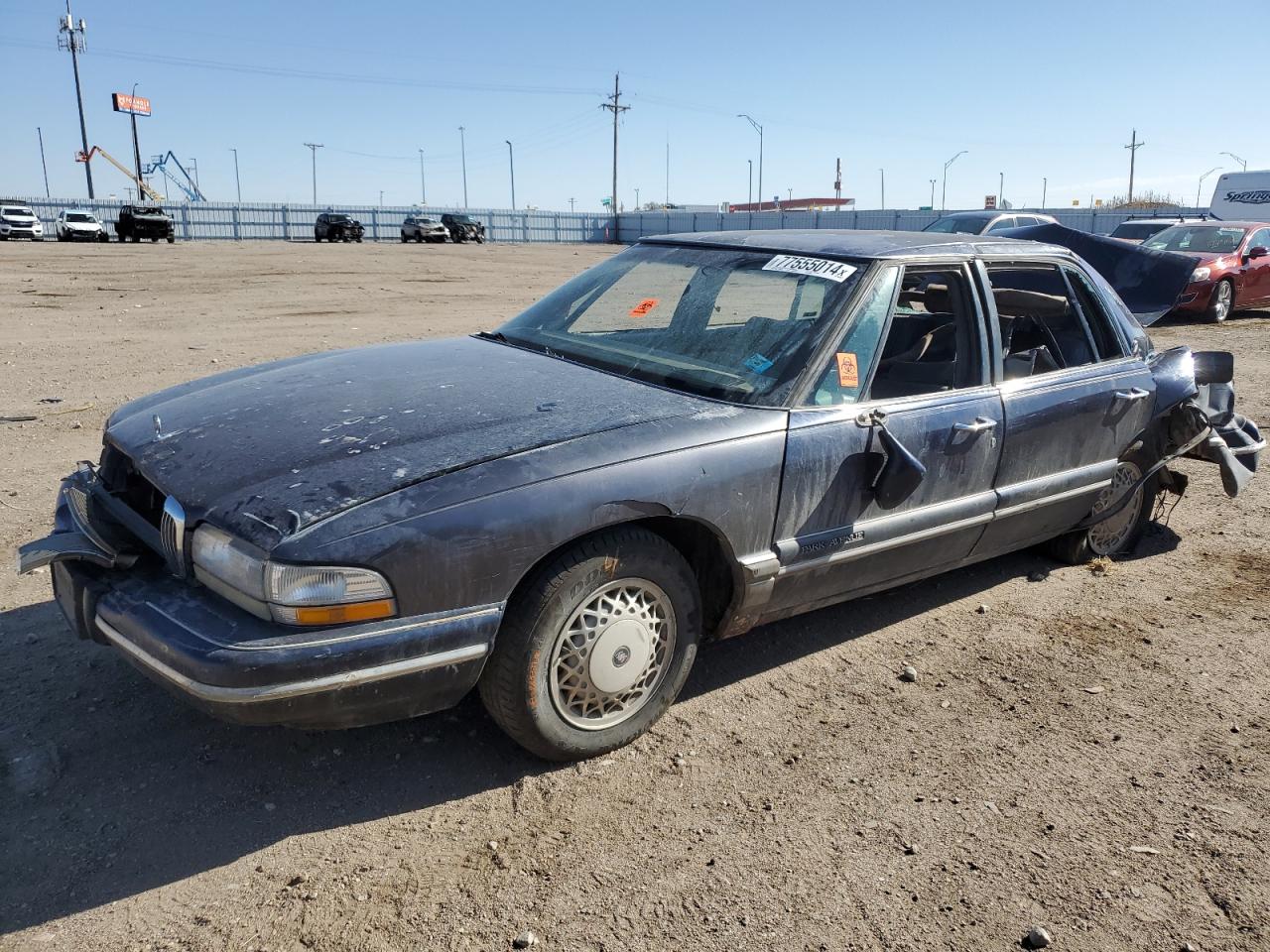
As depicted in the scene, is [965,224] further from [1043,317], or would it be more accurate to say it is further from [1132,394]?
[1132,394]

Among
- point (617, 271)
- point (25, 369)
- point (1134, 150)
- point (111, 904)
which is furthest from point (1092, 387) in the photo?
point (1134, 150)

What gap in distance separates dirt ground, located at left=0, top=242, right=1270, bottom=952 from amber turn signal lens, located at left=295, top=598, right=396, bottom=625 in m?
0.67

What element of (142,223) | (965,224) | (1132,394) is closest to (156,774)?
(1132,394)

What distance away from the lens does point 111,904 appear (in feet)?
7.84

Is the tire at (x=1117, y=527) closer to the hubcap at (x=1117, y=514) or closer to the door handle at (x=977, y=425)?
the hubcap at (x=1117, y=514)

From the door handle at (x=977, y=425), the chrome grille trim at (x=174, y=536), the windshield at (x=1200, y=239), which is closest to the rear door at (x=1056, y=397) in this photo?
the door handle at (x=977, y=425)

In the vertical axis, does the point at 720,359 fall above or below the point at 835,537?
above

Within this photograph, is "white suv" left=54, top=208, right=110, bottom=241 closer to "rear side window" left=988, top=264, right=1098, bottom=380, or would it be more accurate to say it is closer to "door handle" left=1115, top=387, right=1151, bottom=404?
"rear side window" left=988, top=264, right=1098, bottom=380

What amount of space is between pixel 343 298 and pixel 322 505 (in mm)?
14855

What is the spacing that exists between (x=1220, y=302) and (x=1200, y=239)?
4.45ft

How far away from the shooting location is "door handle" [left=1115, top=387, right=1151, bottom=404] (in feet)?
14.5

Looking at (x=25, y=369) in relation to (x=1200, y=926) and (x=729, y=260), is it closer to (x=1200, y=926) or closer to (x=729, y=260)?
(x=729, y=260)

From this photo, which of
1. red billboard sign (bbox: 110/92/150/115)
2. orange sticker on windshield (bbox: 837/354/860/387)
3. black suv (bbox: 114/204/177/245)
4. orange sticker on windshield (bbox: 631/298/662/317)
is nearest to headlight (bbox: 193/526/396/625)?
orange sticker on windshield (bbox: 837/354/860/387)

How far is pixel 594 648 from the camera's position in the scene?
2.93m
